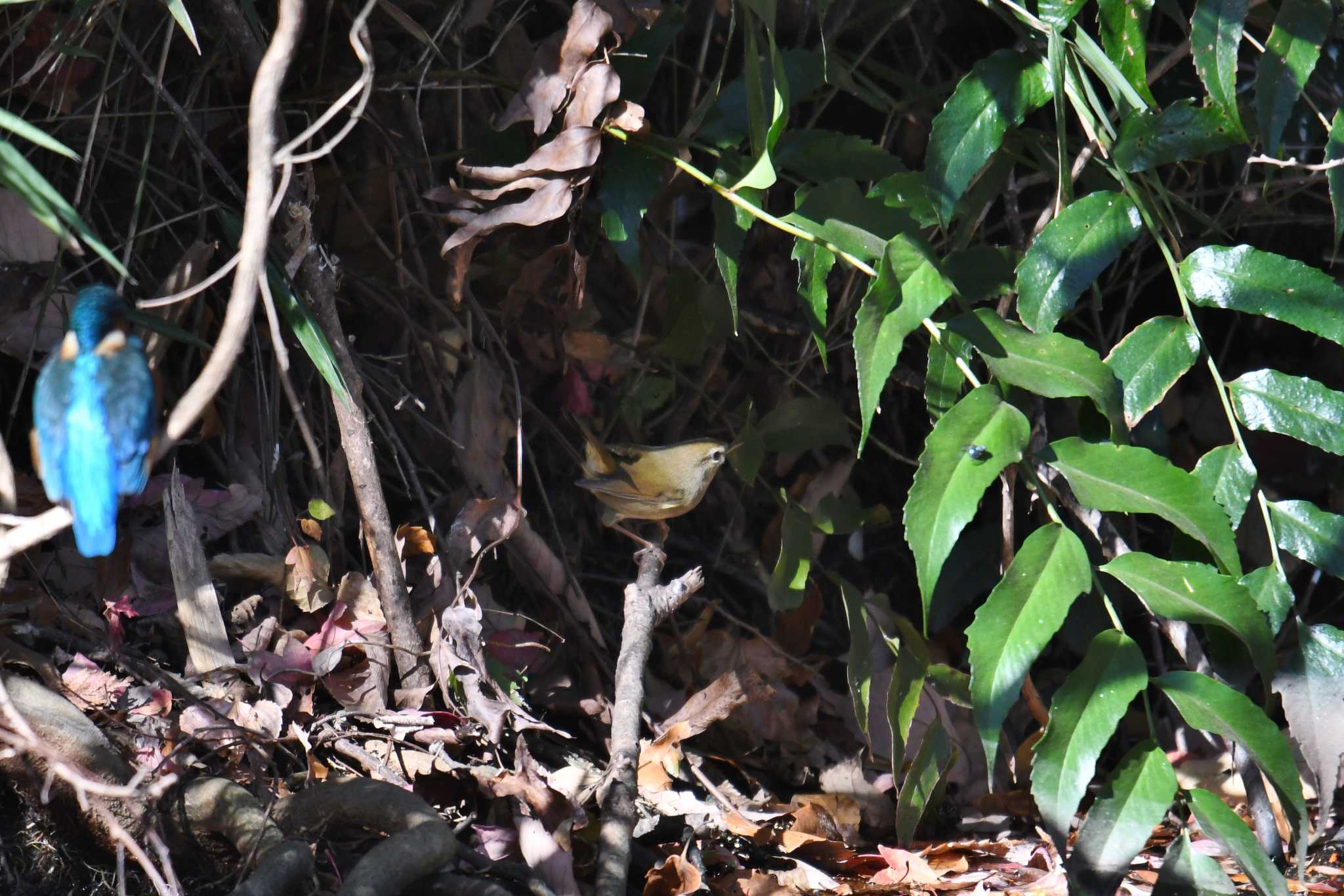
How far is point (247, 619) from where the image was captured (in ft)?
7.35

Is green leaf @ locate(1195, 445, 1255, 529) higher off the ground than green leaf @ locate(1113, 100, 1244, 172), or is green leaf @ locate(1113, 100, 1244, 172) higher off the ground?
green leaf @ locate(1113, 100, 1244, 172)

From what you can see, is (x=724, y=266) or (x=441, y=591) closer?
(x=724, y=266)

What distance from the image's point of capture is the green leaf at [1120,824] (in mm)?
1646

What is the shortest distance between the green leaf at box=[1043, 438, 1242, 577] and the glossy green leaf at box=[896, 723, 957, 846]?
64cm

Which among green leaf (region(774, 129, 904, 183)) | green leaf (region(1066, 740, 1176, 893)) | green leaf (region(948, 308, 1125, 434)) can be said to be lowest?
green leaf (region(1066, 740, 1176, 893))

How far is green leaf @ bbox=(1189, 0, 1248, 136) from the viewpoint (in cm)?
183

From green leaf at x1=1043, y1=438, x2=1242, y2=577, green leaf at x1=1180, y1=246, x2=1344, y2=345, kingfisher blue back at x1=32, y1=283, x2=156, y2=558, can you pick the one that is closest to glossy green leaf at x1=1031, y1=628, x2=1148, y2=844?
green leaf at x1=1043, y1=438, x2=1242, y2=577

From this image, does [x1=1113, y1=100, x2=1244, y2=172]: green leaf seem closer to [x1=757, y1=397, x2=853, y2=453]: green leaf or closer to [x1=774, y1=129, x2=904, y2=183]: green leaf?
[x1=774, y1=129, x2=904, y2=183]: green leaf

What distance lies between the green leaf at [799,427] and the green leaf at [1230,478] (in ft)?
2.56

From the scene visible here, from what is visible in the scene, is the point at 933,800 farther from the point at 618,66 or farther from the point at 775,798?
the point at 618,66

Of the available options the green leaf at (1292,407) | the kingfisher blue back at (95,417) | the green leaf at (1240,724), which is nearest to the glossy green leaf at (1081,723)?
the green leaf at (1240,724)

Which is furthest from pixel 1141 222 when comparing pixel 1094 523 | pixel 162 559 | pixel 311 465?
pixel 162 559

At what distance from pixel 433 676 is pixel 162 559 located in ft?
1.81

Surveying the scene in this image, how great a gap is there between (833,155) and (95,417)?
1244 millimetres
